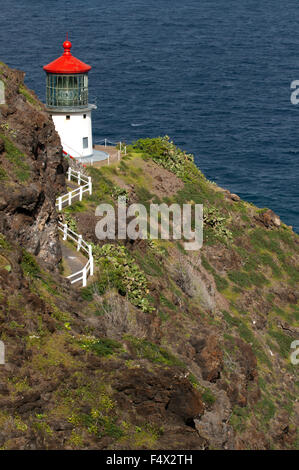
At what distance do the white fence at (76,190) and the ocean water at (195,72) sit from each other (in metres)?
35.6

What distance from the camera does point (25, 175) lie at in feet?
103

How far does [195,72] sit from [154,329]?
97599 millimetres

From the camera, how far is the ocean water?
9125cm

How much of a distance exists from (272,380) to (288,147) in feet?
193

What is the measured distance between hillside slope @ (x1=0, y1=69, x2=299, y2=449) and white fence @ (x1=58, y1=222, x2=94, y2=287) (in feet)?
1.77

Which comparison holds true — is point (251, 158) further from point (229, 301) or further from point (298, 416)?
point (298, 416)

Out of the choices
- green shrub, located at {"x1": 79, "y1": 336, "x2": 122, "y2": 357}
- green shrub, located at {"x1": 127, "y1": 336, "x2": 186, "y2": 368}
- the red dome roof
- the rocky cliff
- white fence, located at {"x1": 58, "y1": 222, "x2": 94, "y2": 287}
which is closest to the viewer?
green shrub, located at {"x1": 79, "y1": 336, "x2": 122, "y2": 357}

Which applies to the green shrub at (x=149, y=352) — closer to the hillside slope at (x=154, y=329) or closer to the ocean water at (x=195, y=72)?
the hillside slope at (x=154, y=329)

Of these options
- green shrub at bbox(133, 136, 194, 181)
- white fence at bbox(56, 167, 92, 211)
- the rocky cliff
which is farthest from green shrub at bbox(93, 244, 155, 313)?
green shrub at bbox(133, 136, 194, 181)

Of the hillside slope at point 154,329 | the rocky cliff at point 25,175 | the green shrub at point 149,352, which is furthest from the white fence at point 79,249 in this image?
the green shrub at point 149,352

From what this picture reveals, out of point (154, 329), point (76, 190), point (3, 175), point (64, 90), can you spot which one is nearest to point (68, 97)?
point (64, 90)

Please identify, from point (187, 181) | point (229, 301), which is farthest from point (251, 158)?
point (229, 301)

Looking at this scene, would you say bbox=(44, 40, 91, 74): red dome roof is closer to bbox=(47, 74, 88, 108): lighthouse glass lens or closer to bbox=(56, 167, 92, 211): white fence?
bbox=(47, 74, 88, 108): lighthouse glass lens

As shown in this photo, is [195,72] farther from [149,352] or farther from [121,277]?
[149,352]
